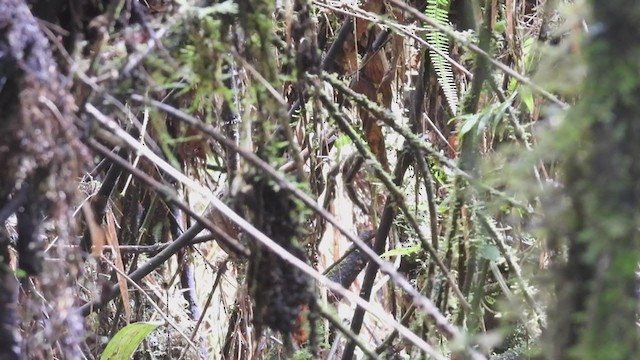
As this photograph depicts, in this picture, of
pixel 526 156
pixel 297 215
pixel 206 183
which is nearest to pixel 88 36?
pixel 297 215

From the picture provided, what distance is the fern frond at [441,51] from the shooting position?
1037 millimetres

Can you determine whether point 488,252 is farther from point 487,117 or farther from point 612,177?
point 612,177

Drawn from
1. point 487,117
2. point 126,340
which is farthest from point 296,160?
point 126,340

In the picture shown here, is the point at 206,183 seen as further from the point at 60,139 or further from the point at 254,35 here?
the point at 60,139

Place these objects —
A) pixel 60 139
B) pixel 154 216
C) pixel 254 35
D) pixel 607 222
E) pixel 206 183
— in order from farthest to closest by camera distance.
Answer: pixel 154 216
pixel 206 183
pixel 254 35
pixel 60 139
pixel 607 222

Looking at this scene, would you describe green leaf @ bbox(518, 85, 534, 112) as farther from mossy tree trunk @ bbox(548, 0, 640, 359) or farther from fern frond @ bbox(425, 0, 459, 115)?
mossy tree trunk @ bbox(548, 0, 640, 359)

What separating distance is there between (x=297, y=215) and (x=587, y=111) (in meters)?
0.28

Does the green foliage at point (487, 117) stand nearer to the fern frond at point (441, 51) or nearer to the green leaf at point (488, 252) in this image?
the green leaf at point (488, 252)

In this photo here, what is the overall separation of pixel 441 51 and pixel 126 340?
2.17ft

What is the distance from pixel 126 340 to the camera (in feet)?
3.67

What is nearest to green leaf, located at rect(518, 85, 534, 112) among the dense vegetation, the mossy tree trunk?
the dense vegetation

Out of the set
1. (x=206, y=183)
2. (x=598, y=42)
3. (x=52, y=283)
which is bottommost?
(x=52, y=283)

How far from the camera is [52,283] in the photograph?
0.43m

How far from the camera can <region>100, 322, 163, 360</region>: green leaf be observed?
1.10 metres
